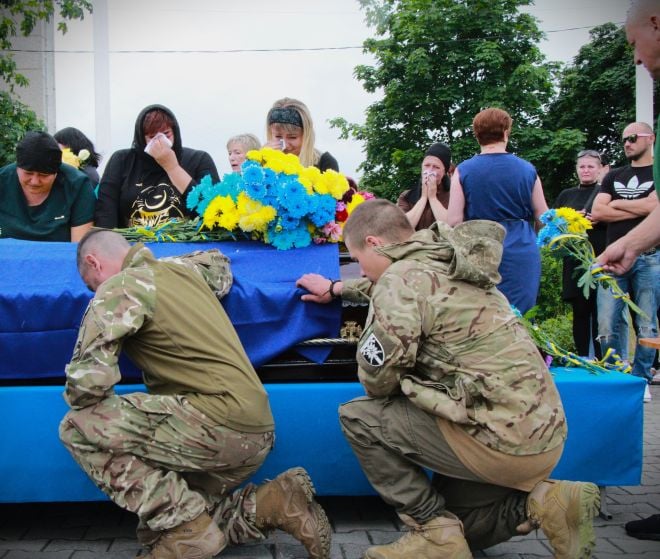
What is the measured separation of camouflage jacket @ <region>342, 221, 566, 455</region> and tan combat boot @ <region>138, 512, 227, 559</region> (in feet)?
2.34

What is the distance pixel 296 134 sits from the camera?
3785 mm

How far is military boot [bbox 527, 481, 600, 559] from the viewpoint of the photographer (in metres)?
2.17

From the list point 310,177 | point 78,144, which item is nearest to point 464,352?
point 310,177

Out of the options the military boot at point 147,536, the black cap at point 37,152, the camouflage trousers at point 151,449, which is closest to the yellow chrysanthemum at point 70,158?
the black cap at point 37,152

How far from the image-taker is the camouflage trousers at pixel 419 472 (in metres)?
2.27

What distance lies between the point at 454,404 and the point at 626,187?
3.12 meters

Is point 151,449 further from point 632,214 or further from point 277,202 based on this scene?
point 632,214

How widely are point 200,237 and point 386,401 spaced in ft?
4.29

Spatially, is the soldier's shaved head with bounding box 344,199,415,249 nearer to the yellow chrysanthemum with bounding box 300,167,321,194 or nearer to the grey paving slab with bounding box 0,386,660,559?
the yellow chrysanthemum with bounding box 300,167,321,194

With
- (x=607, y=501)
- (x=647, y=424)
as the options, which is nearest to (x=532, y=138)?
(x=647, y=424)

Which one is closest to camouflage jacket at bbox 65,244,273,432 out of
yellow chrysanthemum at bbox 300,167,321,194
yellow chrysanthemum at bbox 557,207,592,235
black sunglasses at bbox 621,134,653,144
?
yellow chrysanthemum at bbox 300,167,321,194

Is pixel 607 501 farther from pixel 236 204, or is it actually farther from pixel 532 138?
pixel 532 138

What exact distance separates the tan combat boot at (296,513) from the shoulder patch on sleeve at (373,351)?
52 centimetres

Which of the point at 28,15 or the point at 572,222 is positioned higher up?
the point at 28,15
